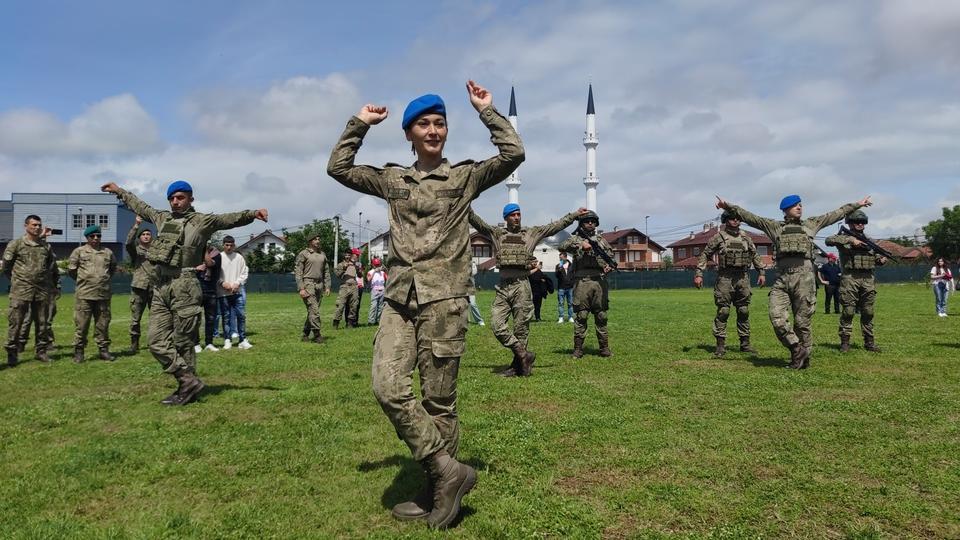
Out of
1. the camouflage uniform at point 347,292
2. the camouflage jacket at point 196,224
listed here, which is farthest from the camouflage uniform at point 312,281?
the camouflage jacket at point 196,224

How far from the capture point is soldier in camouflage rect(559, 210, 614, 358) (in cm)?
1031

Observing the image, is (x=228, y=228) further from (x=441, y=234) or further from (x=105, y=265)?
(x=105, y=265)

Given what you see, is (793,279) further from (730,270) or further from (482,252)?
(482,252)

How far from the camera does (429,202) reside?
160 inches

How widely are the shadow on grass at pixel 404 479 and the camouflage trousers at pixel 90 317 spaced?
866 centimetres

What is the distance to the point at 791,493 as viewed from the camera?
4254 mm

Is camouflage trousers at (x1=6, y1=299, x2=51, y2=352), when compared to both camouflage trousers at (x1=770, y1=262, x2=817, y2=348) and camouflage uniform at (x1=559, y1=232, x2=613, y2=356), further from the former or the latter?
camouflage trousers at (x1=770, y1=262, x2=817, y2=348)

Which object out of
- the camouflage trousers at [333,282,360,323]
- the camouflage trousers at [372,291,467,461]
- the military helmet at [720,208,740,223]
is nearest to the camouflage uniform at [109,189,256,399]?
the camouflage trousers at [372,291,467,461]

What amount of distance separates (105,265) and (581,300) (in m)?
8.77

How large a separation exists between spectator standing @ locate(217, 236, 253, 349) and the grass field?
11.9ft

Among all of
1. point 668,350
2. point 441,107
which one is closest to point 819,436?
point 441,107

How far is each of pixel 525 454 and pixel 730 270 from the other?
7424 mm

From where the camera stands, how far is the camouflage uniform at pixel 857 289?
11.3 metres

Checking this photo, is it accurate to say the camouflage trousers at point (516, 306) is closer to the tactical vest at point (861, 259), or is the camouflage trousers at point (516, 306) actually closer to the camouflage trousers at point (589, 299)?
the camouflage trousers at point (589, 299)
